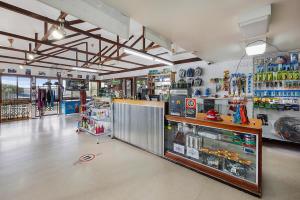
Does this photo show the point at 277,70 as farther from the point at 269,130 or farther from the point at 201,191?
the point at 201,191

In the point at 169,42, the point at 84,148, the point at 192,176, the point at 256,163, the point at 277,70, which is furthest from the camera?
the point at 277,70

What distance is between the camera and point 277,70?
15.3 feet

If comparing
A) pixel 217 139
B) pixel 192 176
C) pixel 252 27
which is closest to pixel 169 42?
pixel 252 27

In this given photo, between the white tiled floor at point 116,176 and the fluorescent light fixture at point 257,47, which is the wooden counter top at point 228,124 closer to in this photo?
the white tiled floor at point 116,176

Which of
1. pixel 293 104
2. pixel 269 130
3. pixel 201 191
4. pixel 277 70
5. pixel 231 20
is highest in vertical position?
pixel 231 20

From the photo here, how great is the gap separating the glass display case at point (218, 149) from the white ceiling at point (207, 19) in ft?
6.30

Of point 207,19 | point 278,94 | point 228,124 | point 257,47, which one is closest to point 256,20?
point 207,19

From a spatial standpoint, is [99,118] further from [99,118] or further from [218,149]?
[218,149]

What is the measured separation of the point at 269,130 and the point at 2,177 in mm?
6957

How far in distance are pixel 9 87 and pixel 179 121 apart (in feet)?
35.1

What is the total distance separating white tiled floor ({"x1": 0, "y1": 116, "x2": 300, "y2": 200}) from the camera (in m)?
2.40

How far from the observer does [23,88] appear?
9.55 metres

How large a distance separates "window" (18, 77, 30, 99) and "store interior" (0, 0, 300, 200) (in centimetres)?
446

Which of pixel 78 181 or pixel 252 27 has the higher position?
pixel 252 27
